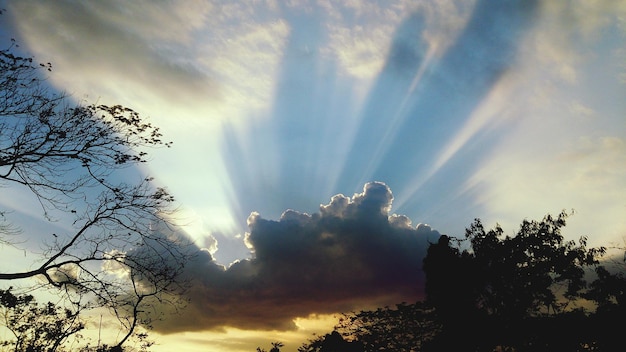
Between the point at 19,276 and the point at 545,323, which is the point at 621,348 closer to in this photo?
the point at 545,323

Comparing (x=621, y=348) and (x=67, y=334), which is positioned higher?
(x=67, y=334)

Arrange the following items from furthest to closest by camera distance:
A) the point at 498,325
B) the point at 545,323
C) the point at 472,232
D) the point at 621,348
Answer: the point at 472,232 → the point at 498,325 → the point at 545,323 → the point at 621,348

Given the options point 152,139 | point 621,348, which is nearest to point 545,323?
point 621,348

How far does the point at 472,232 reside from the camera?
35750 millimetres

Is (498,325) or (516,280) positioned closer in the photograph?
(498,325)

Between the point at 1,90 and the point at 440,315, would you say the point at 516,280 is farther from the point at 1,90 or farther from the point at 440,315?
the point at 1,90

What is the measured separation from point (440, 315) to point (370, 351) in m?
9.47

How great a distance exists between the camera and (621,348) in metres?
17.8

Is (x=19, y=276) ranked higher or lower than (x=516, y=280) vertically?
lower

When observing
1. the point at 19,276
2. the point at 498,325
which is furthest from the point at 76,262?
the point at 498,325

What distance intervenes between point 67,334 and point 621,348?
110 feet

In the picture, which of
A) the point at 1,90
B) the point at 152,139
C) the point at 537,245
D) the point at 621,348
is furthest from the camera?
the point at 537,245

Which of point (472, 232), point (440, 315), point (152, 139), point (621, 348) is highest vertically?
point (472, 232)

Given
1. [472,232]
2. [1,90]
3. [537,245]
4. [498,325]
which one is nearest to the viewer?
[1,90]
